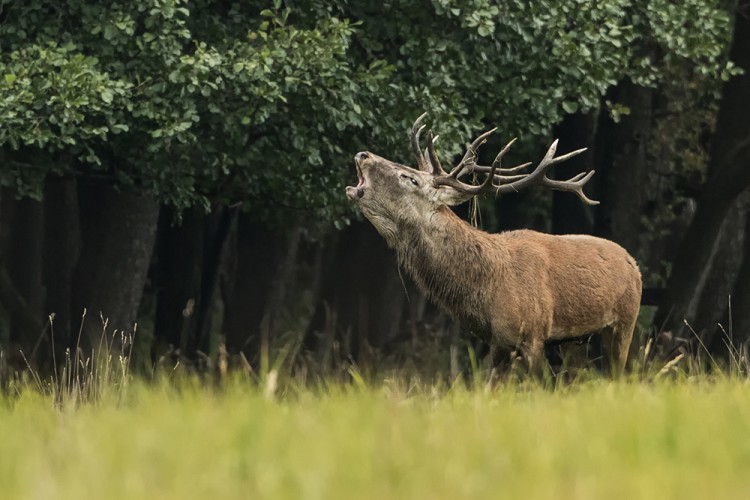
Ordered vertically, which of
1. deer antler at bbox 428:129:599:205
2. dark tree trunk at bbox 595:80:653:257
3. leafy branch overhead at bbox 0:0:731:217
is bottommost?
dark tree trunk at bbox 595:80:653:257

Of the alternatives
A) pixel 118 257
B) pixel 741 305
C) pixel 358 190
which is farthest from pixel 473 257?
pixel 741 305

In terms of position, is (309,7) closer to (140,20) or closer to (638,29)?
(140,20)

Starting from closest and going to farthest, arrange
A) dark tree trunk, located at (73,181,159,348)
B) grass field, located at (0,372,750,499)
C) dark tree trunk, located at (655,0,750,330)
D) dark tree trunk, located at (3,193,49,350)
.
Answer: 1. grass field, located at (0,372,750,499)
2. dark tree trunk, located at (73,181,159,348)
3. dark tree trunk, located at (655,0,750,330)
4. dark tree trunk, located at (3,193,49,350)

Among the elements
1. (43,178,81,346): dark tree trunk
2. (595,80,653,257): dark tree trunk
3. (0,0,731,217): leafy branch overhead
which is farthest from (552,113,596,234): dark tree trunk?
(43,178,81,346): dark tree trunk

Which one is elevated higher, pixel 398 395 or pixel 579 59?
pixel 579 59

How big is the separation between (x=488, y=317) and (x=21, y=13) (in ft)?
17.9

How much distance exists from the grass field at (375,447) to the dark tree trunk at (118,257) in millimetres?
10208

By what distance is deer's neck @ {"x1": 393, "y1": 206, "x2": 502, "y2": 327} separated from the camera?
37.6 ft

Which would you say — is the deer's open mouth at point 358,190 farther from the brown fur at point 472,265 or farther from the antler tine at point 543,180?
the antler tine at point 543,180

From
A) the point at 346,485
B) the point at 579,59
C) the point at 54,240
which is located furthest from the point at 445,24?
the point at 346,485

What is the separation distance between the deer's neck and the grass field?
187 inches

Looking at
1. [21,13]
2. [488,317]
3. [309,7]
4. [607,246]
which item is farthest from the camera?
[309,7]

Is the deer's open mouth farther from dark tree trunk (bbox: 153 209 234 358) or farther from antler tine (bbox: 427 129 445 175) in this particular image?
dark tree trunk (bbox: 153 209 234 358)

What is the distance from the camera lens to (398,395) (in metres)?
6.37
